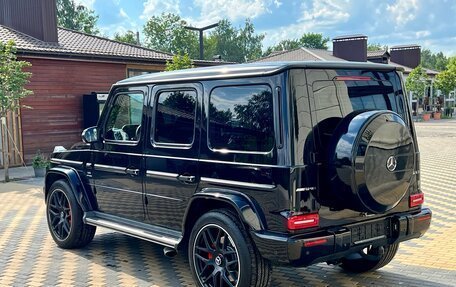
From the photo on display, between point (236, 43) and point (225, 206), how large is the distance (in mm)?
79861

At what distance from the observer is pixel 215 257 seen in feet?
13.7

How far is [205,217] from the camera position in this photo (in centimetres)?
418

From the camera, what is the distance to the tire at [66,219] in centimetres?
580

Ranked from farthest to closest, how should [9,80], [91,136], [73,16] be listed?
[73,16] → [9,80] → [91,136]

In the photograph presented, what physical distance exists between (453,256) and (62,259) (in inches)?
173

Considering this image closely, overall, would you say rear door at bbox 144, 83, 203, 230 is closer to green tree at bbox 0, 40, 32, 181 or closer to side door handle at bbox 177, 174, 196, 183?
side door handle at bbox 177, 174, 196, 183

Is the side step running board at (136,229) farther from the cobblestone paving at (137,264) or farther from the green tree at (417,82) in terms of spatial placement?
the green tree at (417,82)

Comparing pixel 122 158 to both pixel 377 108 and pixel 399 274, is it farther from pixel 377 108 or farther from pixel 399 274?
pixel 399 274

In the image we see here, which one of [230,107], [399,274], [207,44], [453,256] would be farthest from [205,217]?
[207,44]

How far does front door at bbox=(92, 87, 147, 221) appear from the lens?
5.08 m

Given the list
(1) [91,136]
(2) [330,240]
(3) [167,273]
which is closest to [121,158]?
(1) [91,136]

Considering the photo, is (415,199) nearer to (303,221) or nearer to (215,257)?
(303,221)

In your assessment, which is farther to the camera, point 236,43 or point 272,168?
point 236,43

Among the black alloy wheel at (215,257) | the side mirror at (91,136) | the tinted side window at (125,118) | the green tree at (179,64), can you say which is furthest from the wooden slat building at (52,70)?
the black alloy wheel at (215,257)
